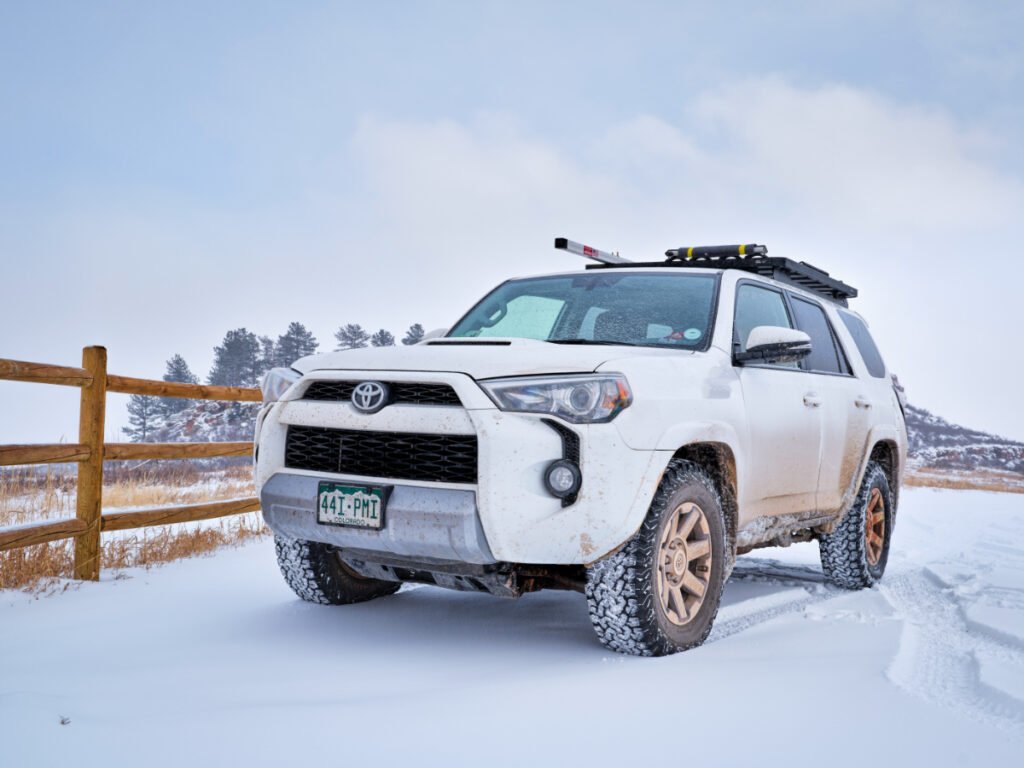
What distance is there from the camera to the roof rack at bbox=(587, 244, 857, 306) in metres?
5.68

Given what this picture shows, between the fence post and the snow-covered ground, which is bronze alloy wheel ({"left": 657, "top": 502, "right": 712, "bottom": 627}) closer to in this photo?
the snow-covered ground

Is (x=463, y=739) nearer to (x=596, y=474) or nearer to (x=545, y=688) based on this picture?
(x=545, y=688)

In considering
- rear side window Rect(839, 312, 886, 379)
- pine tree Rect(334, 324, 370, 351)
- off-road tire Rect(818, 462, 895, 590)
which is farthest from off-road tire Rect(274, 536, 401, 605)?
pine tree Rect(334, 324, 370, 351)

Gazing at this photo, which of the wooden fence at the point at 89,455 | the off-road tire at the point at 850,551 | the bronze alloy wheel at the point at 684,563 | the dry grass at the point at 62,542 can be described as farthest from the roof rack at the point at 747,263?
the dry grass at the point at 62,542

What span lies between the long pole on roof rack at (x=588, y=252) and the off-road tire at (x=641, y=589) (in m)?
2.06

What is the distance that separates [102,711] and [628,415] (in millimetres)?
2193

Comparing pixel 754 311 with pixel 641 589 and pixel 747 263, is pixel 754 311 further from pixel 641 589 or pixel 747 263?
pixel 641 589

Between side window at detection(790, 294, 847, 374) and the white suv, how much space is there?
1.38ft

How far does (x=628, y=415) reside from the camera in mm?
3676

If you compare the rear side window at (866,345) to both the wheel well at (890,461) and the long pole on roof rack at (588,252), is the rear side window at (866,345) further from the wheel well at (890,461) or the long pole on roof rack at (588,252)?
the long pole on roof rack at (588,252)

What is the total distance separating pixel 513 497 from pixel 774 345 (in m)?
1.70

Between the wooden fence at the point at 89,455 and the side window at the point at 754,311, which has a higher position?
the side window at the point at 754,311

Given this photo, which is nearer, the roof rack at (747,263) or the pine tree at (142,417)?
the roof rack at (747,263)

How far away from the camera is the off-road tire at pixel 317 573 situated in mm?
4859
